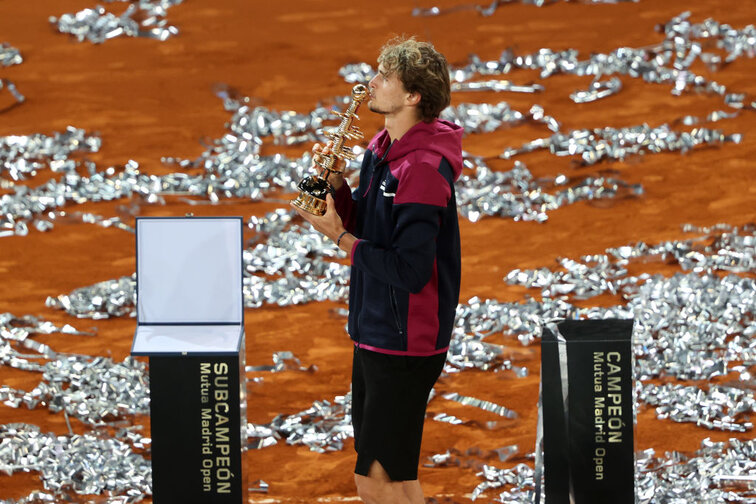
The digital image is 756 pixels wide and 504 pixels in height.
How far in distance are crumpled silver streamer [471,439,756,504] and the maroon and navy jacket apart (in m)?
1.19

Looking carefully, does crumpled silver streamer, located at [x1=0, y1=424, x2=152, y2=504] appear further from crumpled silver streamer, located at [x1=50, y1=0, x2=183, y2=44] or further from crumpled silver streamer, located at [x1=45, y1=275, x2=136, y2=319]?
crumpled silver streamer, located at [x1=50, y1=0, x2=183, y2=44]

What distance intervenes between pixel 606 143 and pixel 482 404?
981mm

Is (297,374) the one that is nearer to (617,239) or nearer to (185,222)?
(185,222)

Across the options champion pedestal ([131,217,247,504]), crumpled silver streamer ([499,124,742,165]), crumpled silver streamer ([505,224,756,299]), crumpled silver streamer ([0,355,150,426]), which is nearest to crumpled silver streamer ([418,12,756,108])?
crumpled silver streamer ([499,124,742,165])

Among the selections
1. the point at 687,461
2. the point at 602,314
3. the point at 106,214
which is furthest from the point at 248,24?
the point at 687,461

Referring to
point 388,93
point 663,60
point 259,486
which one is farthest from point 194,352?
point 663,60

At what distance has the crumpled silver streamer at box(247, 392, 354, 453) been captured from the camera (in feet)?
10.5

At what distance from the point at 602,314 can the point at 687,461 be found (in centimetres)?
62

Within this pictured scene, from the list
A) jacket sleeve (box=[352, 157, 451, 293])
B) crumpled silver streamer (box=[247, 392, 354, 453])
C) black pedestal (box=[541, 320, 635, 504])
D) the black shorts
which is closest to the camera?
jacket sleeve (box=[352, 157, 451, 293])

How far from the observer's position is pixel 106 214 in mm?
3086

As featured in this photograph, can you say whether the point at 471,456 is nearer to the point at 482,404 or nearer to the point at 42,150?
the point at 482,404

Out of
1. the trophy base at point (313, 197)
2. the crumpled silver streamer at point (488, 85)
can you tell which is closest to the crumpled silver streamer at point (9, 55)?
the trophy base at point (313, 197)

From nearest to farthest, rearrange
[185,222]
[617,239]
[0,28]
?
[185,222], [0,28], [617,239]

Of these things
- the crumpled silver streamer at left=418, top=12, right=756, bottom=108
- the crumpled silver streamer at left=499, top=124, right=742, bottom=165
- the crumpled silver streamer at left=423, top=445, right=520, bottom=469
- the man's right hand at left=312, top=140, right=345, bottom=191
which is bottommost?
the crumpled silver streamer at left=423, top=445, right=520, bottom=469
